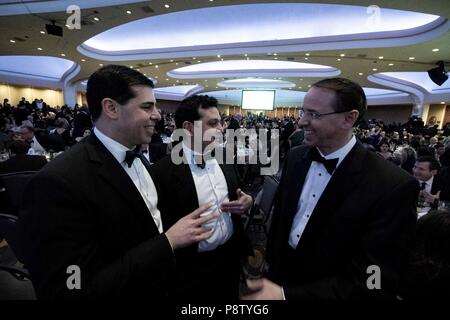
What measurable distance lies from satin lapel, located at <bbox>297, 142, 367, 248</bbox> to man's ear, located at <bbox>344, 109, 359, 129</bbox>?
0.54ft

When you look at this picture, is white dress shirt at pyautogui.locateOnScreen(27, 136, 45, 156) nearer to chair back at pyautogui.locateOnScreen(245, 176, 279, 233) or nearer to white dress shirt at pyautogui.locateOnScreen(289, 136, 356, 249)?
chair back at pyautogui.locateOnScreen(245, 176, 279, 233)

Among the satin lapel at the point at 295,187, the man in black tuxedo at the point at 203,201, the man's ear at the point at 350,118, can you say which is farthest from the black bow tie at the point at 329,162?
the man in black tuxedo at the point at 203,201

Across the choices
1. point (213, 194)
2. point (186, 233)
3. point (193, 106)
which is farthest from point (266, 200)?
point (186, 233)

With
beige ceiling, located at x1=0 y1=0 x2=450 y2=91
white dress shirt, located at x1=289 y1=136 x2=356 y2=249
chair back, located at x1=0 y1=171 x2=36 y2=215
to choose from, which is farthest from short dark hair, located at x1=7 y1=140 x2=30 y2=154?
beige ceiling, located at x1=0 y1=0 x2=450 y2=91

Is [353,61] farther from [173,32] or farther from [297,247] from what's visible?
[297,247]

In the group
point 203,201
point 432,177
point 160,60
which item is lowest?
point 432,177

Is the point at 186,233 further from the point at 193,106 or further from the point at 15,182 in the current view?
the point at 15,182

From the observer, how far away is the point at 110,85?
1249 mm

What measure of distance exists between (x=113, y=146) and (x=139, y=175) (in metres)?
0.23

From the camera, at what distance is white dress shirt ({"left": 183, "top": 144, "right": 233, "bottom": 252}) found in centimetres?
186

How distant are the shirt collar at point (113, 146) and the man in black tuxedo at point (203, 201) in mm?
510

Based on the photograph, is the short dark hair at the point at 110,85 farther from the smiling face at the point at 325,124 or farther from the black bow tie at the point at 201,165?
the smiling face at the point at 325,124

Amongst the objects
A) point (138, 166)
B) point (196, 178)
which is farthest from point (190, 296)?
point (138, 166)

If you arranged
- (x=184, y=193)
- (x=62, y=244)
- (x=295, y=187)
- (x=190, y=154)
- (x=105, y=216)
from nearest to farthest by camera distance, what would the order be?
(x=62, y=244) → (x=105, y=216) → (x=295, y=187) → (x=184, y=193) → (x=190, y=154)
